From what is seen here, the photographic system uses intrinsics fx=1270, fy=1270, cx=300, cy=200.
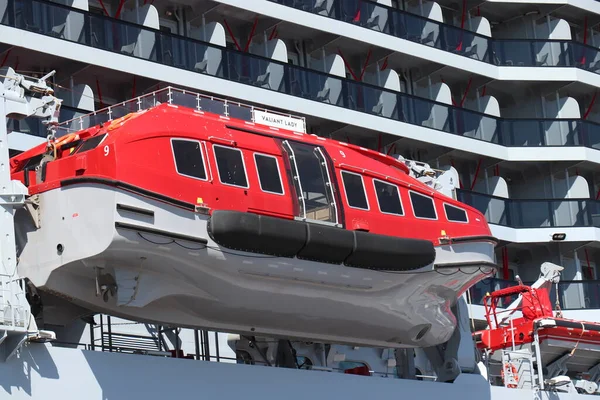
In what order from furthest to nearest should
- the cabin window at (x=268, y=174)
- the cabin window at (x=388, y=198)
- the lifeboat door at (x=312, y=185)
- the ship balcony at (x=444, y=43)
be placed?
1. the ship balcony at (x=444, y=43)
2. the cabin window at (x=388, y=198)
3. the lifeboat door at (x=312, y=185)
4. the cabin window at (x=268, y=174)

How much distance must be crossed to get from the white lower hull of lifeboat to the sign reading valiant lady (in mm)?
2142

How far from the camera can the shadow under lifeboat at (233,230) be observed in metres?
14.7

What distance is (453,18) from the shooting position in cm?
3288

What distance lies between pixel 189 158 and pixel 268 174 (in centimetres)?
117

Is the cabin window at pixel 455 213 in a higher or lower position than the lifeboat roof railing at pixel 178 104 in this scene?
lower

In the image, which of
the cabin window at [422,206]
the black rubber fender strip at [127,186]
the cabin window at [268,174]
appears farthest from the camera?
the cabin window at [422,206]

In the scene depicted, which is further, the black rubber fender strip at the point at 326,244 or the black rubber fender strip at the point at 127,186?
the black rubber fender strip at the point at 326,244

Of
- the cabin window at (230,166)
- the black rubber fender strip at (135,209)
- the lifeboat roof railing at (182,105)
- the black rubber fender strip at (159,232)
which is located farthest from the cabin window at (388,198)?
the black rubber fender strip at (135,209)

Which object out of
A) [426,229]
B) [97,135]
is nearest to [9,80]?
[97,135]

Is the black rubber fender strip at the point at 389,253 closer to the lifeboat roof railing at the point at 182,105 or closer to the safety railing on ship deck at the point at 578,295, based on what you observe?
the lifeboat roof railing at the point at 182,105

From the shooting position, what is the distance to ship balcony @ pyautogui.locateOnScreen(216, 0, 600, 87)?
1070 inches

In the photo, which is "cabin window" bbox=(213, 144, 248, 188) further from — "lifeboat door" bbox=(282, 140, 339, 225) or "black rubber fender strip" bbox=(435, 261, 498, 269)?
"black rubber fender strip" bbox=(435, 261, 498, 269)

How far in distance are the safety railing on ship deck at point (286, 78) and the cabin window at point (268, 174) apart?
277 inches

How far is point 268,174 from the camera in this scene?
16.0 metres
